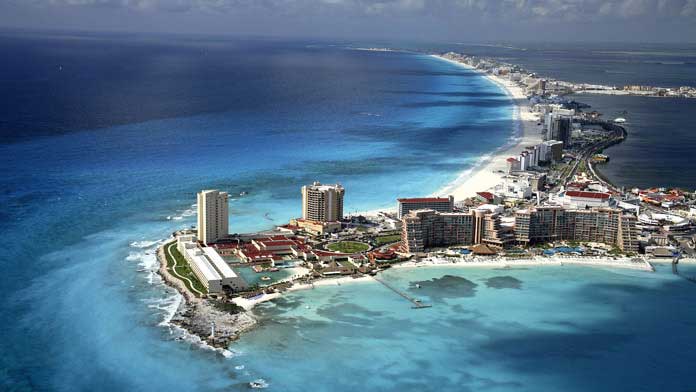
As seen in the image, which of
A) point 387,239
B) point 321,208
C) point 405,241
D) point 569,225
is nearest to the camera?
point 405,241

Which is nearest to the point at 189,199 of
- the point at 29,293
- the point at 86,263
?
the point at 86,263

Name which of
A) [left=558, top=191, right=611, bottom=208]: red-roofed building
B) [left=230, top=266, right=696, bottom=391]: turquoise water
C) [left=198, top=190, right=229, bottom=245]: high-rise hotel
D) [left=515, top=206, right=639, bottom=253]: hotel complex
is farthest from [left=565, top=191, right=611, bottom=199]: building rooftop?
[left=198, top=190, right=229, bottom=245]: high-rise hotel

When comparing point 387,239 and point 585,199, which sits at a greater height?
point 585,199

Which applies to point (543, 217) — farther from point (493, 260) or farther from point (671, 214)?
point (671, 214)

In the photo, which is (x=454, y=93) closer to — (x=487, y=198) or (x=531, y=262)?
(x=487, y=198)

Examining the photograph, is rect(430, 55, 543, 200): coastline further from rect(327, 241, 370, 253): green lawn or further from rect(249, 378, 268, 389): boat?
rect(249, 378, 268, 389): boat

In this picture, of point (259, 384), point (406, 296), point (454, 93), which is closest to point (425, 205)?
point (406, 296)
